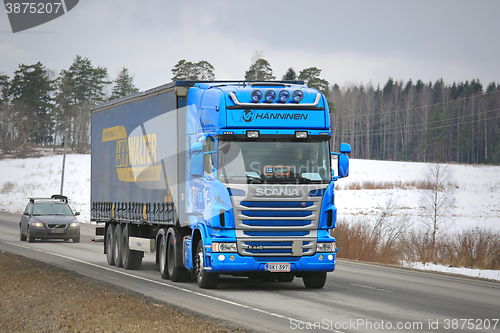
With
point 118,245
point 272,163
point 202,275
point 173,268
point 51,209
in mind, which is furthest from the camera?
point 51,209

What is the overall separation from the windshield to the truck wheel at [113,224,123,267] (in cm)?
720

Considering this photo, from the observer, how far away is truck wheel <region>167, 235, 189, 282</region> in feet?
48.4

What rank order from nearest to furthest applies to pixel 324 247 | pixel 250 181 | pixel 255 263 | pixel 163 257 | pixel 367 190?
pixel 250 181
pixel 255 263
pixel 324 247
pixel 163 257
pixel 367 190

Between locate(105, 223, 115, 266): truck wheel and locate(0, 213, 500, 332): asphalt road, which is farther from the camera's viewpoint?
locate(105, 223, 115, 266): truck wheel

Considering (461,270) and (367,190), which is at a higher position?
(367,190)

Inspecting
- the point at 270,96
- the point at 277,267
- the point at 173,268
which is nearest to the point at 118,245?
the point at 173,268

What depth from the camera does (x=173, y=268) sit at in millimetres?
14969

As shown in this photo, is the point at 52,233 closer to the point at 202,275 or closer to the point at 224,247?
the point at 202,275

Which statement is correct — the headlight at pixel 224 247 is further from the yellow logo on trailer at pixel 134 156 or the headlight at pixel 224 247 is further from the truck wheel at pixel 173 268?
the yellow logo on trailer at pixel 134 156

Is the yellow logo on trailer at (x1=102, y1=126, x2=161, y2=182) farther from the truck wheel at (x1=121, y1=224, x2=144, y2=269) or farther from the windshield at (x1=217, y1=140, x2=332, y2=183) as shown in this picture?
the windshield at (x1=217, y1=140, x2=332, y2=183)

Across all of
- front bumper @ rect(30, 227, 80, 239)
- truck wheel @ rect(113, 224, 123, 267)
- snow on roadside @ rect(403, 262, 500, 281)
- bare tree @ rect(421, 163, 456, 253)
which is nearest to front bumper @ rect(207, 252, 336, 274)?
truck wheel @ rect(113, 224, 123, 267)

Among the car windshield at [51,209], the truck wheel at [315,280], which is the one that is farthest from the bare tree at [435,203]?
the car windshield at [51,209]

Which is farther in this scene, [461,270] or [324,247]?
[461,270]

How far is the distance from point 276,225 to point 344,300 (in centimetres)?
189
